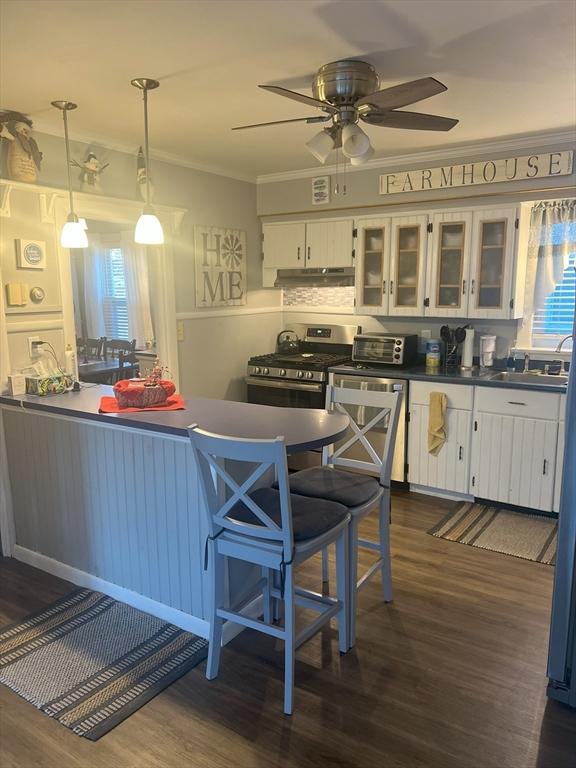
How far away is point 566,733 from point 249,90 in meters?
3.02

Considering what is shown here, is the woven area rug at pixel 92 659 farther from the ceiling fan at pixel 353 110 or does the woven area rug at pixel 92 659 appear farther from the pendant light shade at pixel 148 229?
the ceiling fan at pixel 353 110

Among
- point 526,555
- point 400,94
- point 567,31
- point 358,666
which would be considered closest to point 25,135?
point 400,94

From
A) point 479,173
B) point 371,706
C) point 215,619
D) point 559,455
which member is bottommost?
point 371,706

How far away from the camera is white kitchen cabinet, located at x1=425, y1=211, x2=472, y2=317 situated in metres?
4.13

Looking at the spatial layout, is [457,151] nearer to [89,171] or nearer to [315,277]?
[315,277]

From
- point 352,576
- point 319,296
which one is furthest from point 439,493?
point 319,296

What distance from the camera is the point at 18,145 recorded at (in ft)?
→ 10.3

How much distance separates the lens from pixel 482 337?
4301 millimetres

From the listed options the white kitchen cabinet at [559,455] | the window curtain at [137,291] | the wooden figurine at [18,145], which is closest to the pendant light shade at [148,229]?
the wooden figurine at [18,145]

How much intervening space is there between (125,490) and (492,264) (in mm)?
2945

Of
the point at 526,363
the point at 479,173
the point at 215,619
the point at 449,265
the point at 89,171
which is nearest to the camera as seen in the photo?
the point at 215,619

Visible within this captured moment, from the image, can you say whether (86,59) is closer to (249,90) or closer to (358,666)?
(249,90)

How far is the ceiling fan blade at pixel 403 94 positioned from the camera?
209 cm

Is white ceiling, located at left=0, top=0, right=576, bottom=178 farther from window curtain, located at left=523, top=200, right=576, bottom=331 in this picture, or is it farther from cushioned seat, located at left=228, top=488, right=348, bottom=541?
cushioned seat, located at left=228, top=488, right=348, bottom=541
